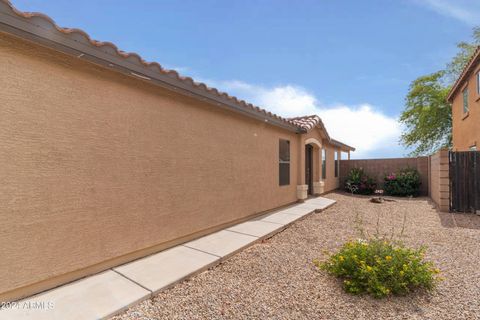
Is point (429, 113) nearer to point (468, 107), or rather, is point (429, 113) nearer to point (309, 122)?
point (468, 107)

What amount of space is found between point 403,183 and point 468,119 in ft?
13.4

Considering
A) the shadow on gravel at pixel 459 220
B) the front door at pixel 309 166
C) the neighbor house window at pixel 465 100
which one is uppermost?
the neighbor house window at pixel 465 100

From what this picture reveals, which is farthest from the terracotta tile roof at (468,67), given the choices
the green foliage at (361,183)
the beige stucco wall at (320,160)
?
the green foliage at (361,183)

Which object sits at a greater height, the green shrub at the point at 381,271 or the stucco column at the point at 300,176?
the stucco column at the point at 300,176

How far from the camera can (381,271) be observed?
2.97 metres

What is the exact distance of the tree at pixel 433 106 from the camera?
73.4ft

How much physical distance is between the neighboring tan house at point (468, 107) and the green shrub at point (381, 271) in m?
9.17

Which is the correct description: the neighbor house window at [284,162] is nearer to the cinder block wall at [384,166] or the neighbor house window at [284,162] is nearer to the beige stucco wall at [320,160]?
the beige stucco wall at [320,160]

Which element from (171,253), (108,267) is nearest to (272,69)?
(171,253)

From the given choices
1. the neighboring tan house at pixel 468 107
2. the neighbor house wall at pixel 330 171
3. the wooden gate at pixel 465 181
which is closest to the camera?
the wooden gate at pixel 465 181

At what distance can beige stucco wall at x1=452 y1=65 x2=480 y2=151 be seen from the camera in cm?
889

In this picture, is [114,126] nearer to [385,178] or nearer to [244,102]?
[244,102]

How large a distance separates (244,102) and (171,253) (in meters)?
3.95

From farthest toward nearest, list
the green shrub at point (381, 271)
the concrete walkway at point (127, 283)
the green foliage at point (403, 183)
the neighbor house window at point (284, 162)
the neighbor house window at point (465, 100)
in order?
the green foliage at point (403, 183), the neighbor house window at point (465, 100), the neighbor house window at point (284, 162), the green shrub at point (381, 271), the concrete walkway at point (127, 283)
